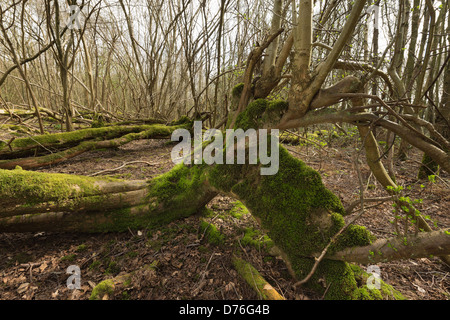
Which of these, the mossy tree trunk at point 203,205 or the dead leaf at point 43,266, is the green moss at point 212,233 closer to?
the mossy tree trunk at point 203,205

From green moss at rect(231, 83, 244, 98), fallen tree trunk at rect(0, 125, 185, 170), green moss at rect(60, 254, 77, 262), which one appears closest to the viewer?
green moss at rect(60, 254, 77, 262)

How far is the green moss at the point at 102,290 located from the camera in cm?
195

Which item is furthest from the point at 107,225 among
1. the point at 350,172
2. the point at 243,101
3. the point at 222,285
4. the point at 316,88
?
the point at 350,172

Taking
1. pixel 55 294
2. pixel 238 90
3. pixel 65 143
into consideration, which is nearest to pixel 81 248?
pixel 55 294

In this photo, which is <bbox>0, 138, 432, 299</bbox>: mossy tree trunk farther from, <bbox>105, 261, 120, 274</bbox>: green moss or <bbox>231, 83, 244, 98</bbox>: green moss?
<bbox>231, 83, 244, 98</bbox>: green moss

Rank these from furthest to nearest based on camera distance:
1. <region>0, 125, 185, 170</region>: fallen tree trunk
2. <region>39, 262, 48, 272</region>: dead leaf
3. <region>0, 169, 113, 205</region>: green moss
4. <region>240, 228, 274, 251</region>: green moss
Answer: <region>0, 125, 185, 170</region>: fallen tree trunk, <region>240, 228, 274, 251</region>: green moss, <region>39, 262, 48, 272</region>: dead leaf, <region>0, 169, 113, 205</region>: green moss

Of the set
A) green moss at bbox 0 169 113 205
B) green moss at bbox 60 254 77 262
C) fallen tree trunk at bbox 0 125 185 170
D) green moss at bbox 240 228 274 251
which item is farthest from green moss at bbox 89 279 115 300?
fallen tree trunk at bbox 0 125 185 170

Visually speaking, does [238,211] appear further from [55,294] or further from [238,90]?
[55,294]

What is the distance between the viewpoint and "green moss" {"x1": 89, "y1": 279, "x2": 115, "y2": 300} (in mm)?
1949

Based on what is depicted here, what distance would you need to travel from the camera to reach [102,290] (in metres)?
1.99

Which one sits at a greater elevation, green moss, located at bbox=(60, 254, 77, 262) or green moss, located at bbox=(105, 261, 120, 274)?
green moss, located at bbox=(60, 254, 77, 262)

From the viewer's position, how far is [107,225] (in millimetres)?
2803

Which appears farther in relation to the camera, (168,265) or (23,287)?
(168,265)
